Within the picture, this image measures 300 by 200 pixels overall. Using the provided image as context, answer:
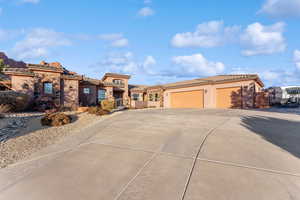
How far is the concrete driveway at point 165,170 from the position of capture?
2614 mm

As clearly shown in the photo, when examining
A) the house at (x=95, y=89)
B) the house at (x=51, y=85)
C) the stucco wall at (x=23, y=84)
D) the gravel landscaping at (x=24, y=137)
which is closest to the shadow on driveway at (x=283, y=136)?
the gravel landscaping at (x=24, y=137)

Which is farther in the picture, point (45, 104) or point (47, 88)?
point (47, 88)

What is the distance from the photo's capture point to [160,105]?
22047mm

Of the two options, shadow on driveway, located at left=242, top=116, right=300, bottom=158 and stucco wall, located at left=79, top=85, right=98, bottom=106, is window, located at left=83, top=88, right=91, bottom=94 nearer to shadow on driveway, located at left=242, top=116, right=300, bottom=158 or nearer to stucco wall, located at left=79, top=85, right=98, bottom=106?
stucco wall, located at left=79, top=85, right=98, bottom=106

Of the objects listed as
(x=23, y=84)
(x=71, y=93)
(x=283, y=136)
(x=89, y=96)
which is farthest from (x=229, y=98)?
(x=23, y=84)

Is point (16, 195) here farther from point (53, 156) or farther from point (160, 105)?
point (160, 105)

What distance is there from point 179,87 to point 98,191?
18.2 m

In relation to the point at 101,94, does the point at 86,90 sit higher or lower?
higher

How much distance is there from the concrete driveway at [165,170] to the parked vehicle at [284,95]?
63.6 ft

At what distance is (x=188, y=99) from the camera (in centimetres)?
1883

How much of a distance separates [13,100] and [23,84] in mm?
4042

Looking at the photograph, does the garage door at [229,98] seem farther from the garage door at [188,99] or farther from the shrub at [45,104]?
the shrub at [45,104]

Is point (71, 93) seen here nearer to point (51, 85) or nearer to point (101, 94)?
point (51, 85)

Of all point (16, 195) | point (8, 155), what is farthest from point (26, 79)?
point (16, 195)
